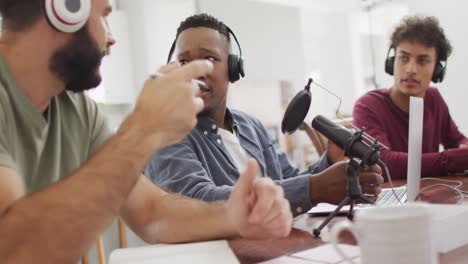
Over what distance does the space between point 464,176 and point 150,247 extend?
44.7 inches

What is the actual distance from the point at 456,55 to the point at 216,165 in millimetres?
2428

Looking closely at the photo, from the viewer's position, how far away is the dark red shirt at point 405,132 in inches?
61.5

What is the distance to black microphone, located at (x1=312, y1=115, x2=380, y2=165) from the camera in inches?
35.6

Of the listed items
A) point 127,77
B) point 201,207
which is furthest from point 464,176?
point 127,77

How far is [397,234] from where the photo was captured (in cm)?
44

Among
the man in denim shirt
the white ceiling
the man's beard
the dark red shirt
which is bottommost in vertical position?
the dark red shirt

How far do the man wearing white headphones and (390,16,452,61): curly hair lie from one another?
139cm

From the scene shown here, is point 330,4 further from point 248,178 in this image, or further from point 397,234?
point 397,234

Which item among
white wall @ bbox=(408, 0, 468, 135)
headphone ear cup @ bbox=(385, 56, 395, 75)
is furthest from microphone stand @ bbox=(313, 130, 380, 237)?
white wall @ bbox=(408, 0, 468, 135)

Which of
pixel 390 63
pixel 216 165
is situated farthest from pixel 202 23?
pixel 390 63

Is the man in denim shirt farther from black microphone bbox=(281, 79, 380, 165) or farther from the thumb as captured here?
the thumb

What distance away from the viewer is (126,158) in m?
0.73

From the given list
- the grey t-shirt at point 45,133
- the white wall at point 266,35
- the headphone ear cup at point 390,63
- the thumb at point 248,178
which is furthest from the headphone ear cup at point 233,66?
the white wall at point 266,35

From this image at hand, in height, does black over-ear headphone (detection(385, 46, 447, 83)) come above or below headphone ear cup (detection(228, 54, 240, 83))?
below
